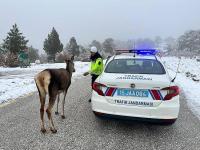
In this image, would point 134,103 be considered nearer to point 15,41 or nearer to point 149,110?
point 149,110

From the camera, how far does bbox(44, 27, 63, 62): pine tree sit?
75.0 metres

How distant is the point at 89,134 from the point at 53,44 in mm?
71176

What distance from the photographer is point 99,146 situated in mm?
5027

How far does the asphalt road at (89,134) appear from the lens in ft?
16.6

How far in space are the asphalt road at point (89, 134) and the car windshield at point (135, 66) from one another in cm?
124

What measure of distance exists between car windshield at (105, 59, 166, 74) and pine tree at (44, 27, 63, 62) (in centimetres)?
6989

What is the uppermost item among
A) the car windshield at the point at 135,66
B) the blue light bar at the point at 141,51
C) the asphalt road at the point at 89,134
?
the blue light bar at the point at 141,51

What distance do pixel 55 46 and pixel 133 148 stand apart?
72.0 m

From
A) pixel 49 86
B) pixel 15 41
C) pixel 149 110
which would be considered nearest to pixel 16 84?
pixel 49 86

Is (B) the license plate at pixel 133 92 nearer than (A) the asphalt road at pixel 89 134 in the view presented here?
No

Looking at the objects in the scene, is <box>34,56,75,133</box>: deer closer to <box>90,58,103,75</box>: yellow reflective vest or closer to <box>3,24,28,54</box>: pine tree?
<box>90,58,103,75</box>: yellow reflective vest

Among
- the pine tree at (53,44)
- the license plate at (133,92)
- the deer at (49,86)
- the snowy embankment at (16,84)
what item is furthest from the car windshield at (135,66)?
the pine tree at (53,44)

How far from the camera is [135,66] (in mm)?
6547

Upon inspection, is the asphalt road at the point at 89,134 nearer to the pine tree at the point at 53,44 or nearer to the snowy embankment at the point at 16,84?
the snowy embankment at the point at 16,84
